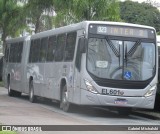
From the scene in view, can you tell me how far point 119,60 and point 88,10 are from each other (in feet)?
37.3

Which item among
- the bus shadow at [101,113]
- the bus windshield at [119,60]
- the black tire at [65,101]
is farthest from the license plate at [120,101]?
the black tire at [65,101]

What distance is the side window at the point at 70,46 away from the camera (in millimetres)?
18875

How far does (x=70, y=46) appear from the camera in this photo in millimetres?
19172

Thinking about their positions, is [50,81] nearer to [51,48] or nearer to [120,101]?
[51,48]

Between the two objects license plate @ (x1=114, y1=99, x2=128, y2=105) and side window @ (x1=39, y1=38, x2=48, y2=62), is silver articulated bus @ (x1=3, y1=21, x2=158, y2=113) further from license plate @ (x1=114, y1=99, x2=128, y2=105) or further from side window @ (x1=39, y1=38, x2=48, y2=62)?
side window @ (x1=39, y1=38, x2=48, y2=62)

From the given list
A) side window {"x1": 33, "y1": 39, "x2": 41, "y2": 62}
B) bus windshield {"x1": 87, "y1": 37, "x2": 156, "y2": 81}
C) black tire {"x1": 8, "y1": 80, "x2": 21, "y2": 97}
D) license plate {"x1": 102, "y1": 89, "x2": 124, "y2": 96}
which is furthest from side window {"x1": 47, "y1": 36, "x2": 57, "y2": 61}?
black tire {"x1": 8, "y1": 80, "x2": 21, "y2": 97}

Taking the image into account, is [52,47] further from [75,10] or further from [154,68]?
[75,10]

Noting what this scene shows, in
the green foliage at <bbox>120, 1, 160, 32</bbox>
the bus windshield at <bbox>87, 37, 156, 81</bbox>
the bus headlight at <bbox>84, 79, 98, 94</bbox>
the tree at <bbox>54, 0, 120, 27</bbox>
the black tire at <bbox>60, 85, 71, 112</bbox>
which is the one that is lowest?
the black tire at <bbox>60, 85, 71, 112</bbox>

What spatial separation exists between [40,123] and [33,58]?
10.6 meters

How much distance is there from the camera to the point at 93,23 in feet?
58.7

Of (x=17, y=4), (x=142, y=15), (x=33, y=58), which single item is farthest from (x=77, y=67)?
(x=142, y=15)

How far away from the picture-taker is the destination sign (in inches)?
703

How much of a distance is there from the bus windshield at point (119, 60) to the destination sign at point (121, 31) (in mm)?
242

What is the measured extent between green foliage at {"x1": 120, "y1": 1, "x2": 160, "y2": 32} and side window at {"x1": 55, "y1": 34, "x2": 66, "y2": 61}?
1391 inches
